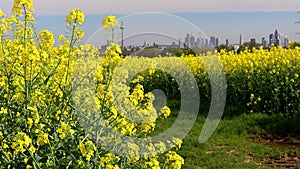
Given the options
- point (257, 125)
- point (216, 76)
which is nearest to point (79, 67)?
point (257, 125)

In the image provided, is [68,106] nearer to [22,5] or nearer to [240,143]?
[22,5]

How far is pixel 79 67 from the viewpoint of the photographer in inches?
122

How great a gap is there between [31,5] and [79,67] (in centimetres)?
48

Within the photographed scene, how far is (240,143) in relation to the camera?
6512 millimetres

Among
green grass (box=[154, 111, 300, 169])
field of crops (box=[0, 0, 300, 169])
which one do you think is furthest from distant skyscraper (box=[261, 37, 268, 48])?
field of crops (box=[0, 0, 300, 169])

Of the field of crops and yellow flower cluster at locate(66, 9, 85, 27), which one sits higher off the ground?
yellow flower cluster at locate(66, 9, 85, 27)

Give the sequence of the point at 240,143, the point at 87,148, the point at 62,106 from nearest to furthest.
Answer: the point at 87,148
the point at 62,106
the point at 240,143

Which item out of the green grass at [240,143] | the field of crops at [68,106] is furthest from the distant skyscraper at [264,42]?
the field of crops at [68,106]

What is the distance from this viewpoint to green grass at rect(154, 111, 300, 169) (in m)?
5.67

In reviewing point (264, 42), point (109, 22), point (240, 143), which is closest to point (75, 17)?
point (109, 22)

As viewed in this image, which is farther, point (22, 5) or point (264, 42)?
point (264, 42)

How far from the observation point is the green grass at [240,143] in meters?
5.67

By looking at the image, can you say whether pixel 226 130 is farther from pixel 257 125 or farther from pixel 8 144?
pixel 8 144

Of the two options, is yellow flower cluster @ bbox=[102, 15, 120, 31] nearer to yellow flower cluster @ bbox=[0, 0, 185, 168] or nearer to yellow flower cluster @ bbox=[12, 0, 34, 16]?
yellow flower cluster @ bbox=[0, 0, 185, 168]
